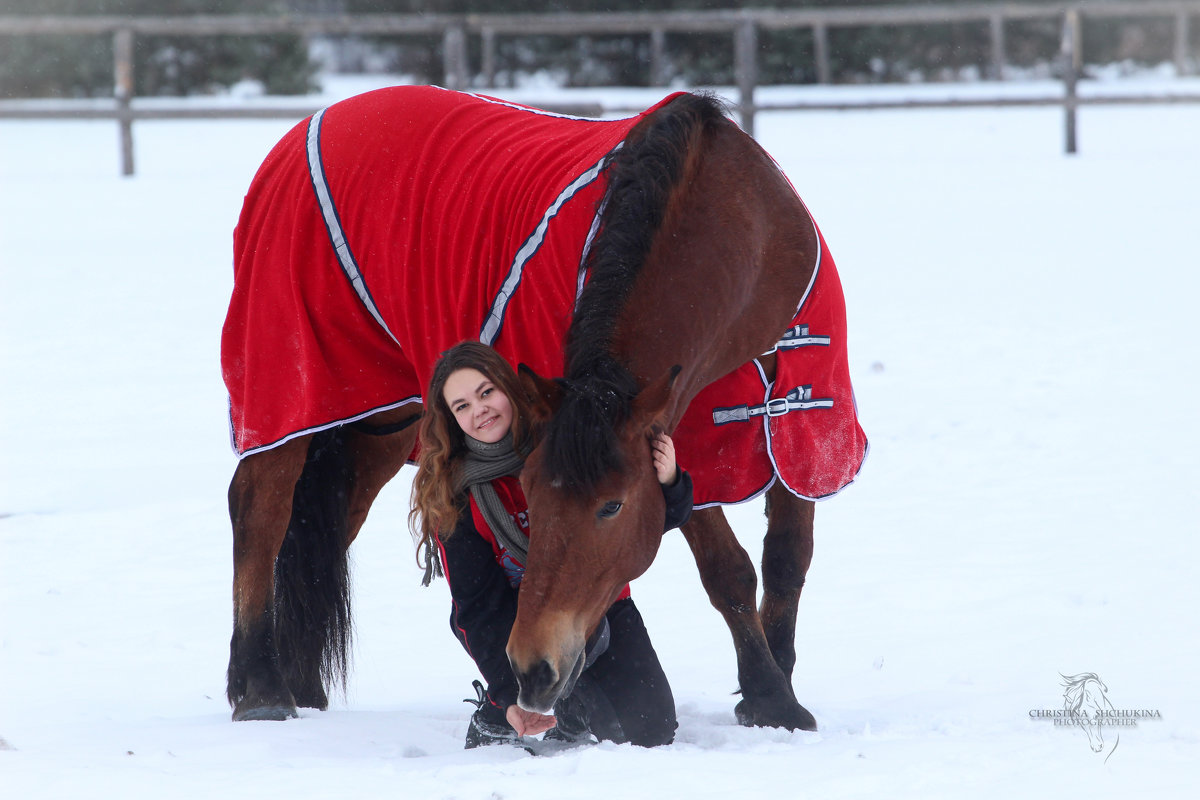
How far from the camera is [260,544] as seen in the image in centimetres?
299

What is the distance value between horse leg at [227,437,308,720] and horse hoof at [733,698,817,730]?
3.66 ft

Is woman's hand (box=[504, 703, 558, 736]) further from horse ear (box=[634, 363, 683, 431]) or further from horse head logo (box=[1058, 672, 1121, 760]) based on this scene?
horse head logo (box=[1058, 672, 1121, 760])

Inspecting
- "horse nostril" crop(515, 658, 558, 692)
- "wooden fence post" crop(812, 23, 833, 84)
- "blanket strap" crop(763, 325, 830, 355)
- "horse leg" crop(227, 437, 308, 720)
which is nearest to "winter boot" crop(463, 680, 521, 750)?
"horse nostril" crop(515, 658, 558, 692)

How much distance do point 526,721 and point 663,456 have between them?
536 mm

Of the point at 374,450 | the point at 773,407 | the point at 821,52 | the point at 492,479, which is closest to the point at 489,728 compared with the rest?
the point at 492,479

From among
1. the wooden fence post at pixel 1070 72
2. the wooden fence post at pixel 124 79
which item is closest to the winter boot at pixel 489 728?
the wooden fence post at pixel 124 79

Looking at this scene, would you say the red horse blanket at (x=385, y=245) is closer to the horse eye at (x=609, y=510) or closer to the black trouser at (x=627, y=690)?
the black trouser at (x=627, y=690)

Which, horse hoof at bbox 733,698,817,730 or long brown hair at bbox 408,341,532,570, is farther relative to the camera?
horse hoof at bbox 733,698,817,730

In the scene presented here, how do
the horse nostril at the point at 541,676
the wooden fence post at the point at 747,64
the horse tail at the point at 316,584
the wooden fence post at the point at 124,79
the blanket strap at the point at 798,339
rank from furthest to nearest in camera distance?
the wooden fence post at the point at 747,64
the wooden fence post at the point at 124,79
the horse tail at the point at 316,584
the blanket strap at the point at 798,339
the horse nostril at the point at 541,676

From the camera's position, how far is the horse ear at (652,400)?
209 centimetres

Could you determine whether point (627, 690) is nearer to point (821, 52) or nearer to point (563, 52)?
point (821, 52)

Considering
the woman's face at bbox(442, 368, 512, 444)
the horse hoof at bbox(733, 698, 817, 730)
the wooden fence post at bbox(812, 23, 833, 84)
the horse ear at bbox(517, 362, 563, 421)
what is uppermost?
the wooden fence post at bbox(812, 23, 833, 84)

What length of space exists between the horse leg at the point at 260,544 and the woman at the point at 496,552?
0.60 m

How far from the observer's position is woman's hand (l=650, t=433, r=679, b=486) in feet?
7.13
